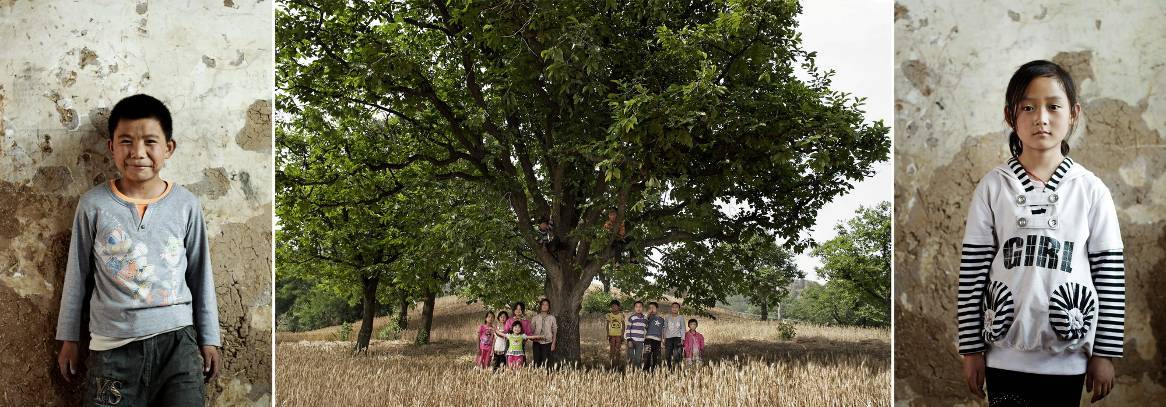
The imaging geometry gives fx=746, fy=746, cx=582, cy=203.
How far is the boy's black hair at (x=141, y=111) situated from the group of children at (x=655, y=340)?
3873 millimetres

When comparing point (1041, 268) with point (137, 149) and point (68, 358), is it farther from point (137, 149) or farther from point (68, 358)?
point (68, 358)

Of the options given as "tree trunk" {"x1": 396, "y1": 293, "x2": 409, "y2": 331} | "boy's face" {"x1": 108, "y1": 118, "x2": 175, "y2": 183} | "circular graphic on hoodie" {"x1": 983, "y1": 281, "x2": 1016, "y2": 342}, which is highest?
"boy's face" {"x1": 108, "y1": 118, "x2": 175, "y2": 183}

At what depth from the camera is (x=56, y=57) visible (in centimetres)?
240

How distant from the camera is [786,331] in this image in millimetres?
6652

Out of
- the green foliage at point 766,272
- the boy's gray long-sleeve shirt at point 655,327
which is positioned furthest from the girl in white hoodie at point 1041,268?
the green foliage at point 766,272

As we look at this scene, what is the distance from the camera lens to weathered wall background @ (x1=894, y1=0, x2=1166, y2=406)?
2.38 metres

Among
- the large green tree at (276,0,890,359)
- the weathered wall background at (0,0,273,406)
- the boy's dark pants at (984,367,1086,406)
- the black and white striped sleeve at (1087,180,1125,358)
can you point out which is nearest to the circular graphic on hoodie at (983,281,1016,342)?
the boy's dark pants at (984,367,1086,406)

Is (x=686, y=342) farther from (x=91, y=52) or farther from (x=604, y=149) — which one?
(x=91, y=52)

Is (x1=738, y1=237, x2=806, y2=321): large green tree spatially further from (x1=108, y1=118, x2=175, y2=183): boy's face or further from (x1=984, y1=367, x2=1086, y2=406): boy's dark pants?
(x1=108, y1=118, x2=175, y2=183): boy's face

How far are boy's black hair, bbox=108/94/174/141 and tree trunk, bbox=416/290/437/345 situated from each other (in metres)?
4.41

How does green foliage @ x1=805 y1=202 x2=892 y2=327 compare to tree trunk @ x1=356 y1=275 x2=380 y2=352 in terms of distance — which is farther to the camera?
tree trunk @ x1=356 y1=275 x2=380 y2=352

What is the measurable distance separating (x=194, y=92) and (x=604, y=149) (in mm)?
2948

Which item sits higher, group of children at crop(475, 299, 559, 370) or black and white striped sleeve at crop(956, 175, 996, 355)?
black and white striped sleeve at crop(956, 175, 996, 355)

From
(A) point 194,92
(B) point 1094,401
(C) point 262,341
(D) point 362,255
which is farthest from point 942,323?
Answer: (D) point 362,255
